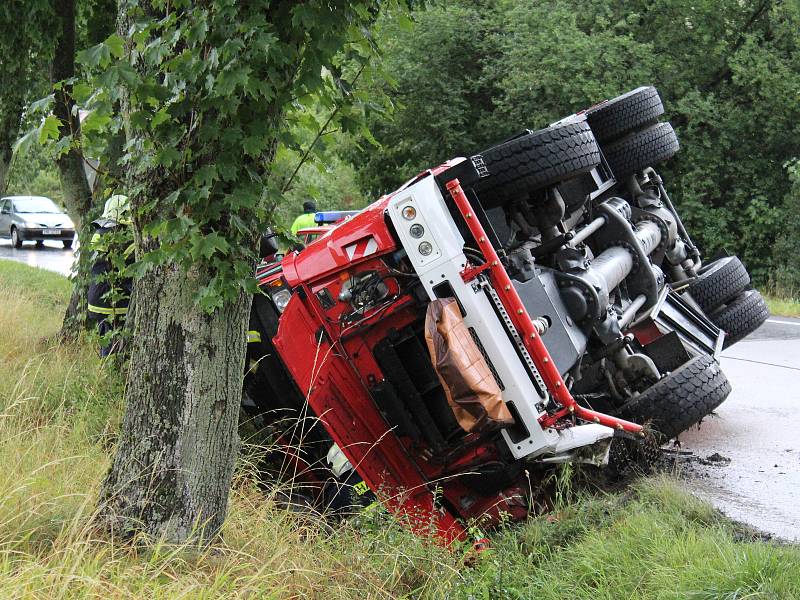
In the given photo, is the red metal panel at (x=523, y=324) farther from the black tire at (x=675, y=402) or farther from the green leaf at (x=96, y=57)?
the green leaf at (x=96, y=57)

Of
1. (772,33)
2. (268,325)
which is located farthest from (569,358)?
(772,33)

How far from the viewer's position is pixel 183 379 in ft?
11.2

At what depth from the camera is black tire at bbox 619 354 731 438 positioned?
5215mm

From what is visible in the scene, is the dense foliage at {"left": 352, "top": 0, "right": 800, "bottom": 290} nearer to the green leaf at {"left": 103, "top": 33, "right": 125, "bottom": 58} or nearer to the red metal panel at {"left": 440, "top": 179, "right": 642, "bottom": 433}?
the red metal panel at {"left": 440, "top": 179, "right": 642, "bottom": 433}

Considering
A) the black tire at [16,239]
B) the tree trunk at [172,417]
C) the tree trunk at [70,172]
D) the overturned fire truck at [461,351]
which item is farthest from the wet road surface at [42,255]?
the tree trunk at [172,417]

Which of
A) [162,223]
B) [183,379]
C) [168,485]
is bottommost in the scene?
[168,485]

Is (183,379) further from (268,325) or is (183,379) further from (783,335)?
(783,335)

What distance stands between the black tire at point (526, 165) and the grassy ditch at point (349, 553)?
5.29ft

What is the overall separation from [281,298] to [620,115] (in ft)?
9.82

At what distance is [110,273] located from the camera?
6.00 m

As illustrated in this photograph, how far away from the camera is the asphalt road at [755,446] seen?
493cm

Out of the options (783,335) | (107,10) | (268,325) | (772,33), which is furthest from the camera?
(772,33)

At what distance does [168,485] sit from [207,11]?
1.63 meters

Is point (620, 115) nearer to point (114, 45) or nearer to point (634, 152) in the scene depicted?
point (634, 152)
